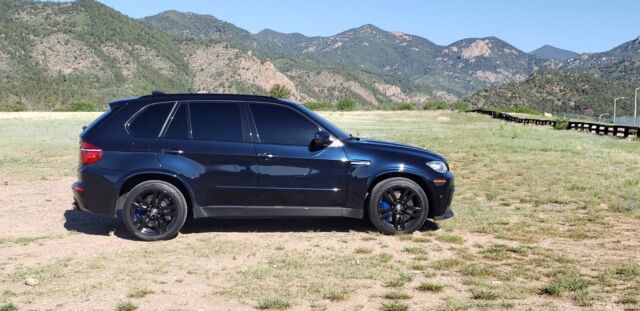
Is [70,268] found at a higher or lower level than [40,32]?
lower

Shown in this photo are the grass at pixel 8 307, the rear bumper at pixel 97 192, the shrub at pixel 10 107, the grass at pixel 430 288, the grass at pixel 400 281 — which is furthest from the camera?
the shrub at pixel 10 107

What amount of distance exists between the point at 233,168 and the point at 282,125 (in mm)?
838

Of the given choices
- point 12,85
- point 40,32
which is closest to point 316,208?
point 12,85

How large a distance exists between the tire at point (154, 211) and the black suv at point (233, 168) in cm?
1

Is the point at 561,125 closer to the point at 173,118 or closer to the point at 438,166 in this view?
the point at 438,166

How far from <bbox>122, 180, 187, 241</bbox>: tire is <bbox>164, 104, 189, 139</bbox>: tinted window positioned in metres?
0.61

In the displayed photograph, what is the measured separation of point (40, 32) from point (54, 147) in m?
159

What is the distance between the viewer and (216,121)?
7160 millimetres

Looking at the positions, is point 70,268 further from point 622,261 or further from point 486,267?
point 622,261

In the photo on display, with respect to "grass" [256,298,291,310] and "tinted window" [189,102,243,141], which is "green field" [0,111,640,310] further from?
"tinted window" [189,102,243,141]

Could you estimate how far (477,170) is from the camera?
48.5ft

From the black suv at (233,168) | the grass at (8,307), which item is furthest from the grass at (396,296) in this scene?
the grass at (8,307)

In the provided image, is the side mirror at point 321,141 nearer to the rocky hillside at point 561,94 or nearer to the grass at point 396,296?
the grass at point 396,296

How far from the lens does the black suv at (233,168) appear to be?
6922mm
